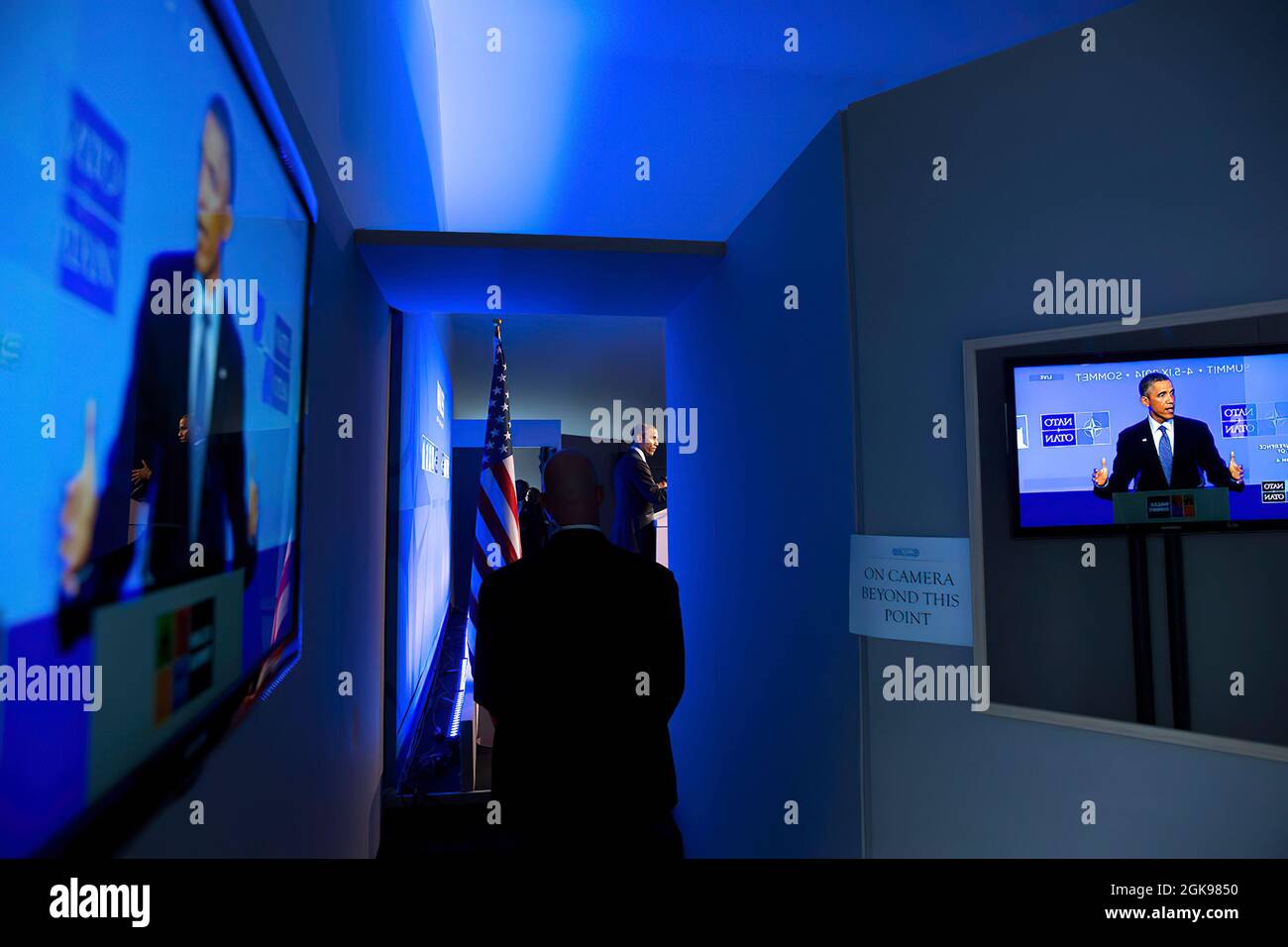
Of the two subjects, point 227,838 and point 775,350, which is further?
point 775,350

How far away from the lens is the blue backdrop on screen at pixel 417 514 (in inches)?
130

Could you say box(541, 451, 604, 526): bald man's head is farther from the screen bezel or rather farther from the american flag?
the american flag

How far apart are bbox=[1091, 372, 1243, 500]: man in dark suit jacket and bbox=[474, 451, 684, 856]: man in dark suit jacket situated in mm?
1313

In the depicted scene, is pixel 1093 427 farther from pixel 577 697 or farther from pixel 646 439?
pixel 646 439

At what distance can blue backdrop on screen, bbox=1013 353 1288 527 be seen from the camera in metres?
1.58

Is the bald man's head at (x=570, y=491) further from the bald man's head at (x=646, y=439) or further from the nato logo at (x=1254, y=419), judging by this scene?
the bald man's head at (x=646, y=439)

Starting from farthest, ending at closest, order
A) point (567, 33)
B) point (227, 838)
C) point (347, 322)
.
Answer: point (567, 33), point (347, 322), point (227, 838)

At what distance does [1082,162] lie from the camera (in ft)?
5.34

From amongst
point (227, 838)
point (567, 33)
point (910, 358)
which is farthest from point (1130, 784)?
point (567, 33)

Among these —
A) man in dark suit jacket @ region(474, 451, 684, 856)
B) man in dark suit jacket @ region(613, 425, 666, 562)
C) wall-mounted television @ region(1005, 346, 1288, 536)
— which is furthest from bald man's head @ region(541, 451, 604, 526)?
man in dark suit jacket @ region(613, 425, 666, 562)

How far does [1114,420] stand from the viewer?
5.40 ft
